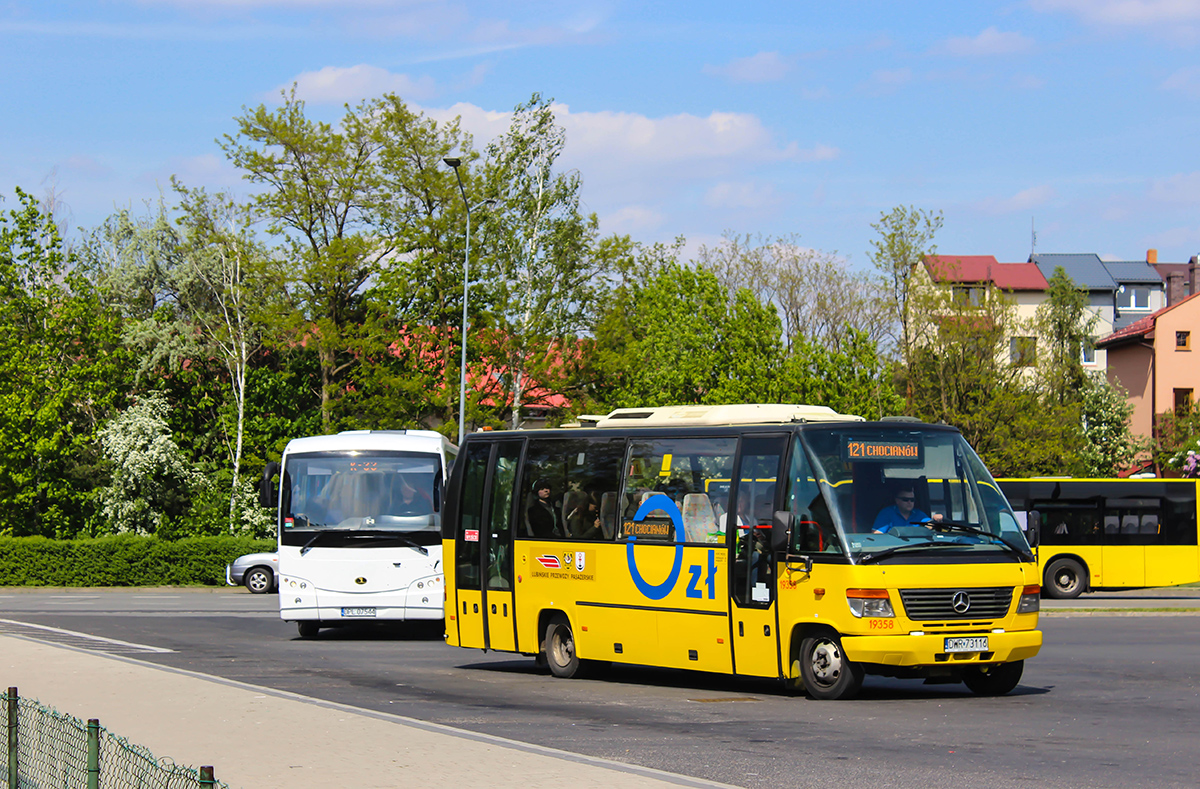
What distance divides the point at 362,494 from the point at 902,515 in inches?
419

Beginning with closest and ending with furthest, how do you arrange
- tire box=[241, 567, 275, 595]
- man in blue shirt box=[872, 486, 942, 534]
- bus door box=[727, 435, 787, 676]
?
man in blue shirt box=[872, 486, 942, 534], bus door box=[727, 435, 787, 676], tire box=[241, 567, 275, 595]

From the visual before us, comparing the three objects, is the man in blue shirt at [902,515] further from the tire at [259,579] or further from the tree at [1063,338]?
the tree at [1063,338]

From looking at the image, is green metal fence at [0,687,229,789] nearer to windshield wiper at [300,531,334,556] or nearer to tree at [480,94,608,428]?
windshield wiper at [300,531,334,556]

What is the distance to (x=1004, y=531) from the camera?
13195mm

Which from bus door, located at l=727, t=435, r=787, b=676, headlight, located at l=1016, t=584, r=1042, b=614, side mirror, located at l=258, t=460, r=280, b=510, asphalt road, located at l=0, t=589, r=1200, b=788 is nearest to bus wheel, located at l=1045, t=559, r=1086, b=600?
asphalt road, located at l=0, t=589, r=1200, b=788

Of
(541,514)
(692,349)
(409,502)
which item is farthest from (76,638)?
(692,349)

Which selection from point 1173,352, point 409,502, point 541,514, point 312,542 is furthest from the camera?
point 1173,352

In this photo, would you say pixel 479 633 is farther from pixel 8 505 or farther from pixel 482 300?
pixel 8 505

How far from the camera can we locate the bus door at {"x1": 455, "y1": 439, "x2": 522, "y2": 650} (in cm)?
1653

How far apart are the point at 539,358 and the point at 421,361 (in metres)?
4.12

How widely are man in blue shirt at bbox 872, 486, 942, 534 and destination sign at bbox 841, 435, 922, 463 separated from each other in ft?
1.21

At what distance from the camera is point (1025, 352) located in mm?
55969

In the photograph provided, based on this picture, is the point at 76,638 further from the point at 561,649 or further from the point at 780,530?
the point at 780,530

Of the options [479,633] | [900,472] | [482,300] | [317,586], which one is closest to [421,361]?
[482,300]
